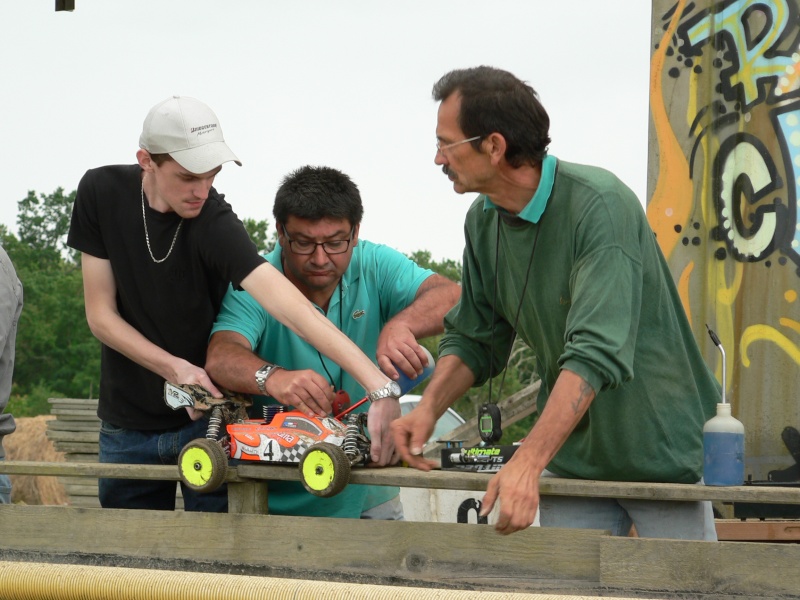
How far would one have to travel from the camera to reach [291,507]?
388cm

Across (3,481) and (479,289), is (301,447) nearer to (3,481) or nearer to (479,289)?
(479,289)

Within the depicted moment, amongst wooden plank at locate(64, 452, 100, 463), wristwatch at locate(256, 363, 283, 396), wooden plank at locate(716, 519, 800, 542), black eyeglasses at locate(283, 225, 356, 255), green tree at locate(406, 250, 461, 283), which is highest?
green tree at locate(406, 250, 461, 283)

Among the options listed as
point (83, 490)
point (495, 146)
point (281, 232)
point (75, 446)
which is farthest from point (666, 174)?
point (75, 446)

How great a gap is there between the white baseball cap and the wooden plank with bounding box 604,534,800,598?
5.76 feet

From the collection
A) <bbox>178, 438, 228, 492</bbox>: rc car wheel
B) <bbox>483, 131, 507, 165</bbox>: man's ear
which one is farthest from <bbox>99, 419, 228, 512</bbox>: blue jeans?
<bbox>483, 131, 507, 165</bbox>: man's ear

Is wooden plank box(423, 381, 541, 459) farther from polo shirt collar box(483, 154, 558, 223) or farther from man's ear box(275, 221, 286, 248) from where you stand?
polo shirt collar box(483, 154, 558, 223)

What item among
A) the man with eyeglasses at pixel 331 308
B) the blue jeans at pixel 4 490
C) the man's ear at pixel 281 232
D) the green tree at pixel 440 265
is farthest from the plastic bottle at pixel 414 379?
the green tree at pixel 440 265

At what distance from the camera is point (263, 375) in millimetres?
3578

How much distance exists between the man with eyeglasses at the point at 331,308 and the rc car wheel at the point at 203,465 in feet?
1.33

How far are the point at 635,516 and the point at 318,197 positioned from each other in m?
1.54

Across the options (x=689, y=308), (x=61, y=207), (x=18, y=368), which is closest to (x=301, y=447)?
(x=689, y=308)

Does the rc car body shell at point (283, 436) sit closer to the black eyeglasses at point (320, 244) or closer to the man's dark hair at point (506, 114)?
the black eyeglasses at point (320, 244)

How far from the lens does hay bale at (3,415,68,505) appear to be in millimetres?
13930

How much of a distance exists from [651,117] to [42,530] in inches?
130
